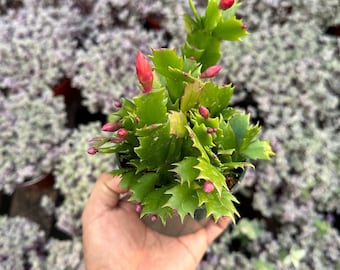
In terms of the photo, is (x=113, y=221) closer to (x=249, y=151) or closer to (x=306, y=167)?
(x=249, y=151)

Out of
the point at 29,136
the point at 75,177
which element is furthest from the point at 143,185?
the point at 29,136

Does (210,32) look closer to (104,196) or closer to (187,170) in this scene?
(187,170)

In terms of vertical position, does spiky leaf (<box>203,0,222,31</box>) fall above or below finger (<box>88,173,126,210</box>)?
above

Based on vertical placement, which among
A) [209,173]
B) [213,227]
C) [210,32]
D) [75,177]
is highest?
[210,32]

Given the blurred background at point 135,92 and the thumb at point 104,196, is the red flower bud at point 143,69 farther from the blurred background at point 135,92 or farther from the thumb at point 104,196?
the blurred background at point 135,92

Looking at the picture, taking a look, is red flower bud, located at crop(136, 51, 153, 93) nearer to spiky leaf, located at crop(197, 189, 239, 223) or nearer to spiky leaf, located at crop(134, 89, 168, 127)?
spiky leaf, located at crop(134, 89, 168, 127)

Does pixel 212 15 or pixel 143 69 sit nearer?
pixel 143 69

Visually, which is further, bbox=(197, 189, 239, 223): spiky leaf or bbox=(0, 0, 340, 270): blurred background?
bbox=(0, 0, 340, 270): blurred background

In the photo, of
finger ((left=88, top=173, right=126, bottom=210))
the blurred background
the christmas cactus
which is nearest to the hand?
finger ((left=88, top=173, right=126, bottom=210))
